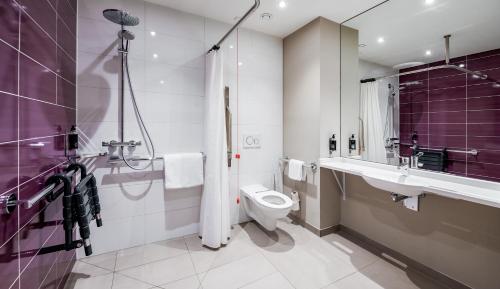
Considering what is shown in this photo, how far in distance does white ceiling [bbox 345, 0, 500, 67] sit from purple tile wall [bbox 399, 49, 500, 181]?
0.40ft

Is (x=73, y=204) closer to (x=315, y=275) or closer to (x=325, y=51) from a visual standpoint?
(x=315, y=275)

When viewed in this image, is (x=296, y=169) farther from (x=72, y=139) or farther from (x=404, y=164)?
(x=72, y=139)

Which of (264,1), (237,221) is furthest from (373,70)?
(237,221)

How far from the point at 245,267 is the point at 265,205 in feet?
1.91

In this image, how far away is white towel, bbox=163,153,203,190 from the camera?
2.18 m

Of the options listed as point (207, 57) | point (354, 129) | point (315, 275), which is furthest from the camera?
point (354, 129)

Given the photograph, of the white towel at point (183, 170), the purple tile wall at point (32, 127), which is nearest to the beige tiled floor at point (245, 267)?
the purple tile wall at point (32, 127)

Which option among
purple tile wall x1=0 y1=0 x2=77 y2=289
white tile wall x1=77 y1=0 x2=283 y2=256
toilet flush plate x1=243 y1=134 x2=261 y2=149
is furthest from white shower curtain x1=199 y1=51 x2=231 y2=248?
purple tile wall x1=0 y1=0 x2=77 y2=289

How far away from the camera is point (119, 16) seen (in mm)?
1678

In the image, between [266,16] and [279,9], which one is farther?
[266,16]

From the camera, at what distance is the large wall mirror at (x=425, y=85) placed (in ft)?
5.09

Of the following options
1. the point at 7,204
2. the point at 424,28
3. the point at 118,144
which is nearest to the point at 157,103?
the point at 118,144

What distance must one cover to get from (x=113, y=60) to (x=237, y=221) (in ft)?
7.35

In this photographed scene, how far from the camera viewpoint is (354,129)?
2.53 meters
